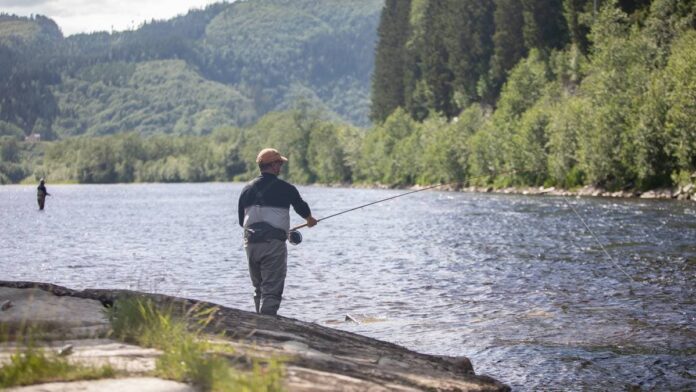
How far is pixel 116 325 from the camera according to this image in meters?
9.23

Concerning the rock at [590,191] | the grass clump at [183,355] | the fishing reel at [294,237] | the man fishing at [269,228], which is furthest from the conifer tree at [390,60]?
the grass clump at [183,355]

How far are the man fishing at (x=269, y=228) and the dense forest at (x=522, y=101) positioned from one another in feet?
21.4

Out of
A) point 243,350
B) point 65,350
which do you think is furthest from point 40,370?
point 243,350

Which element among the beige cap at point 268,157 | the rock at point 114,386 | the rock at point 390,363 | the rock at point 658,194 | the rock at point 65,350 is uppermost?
the beige cap at point 268,157

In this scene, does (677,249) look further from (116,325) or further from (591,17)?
(591,17)

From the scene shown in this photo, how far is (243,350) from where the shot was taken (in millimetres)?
8938

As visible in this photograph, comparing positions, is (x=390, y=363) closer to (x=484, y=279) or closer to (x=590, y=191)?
(x=484, y=279)

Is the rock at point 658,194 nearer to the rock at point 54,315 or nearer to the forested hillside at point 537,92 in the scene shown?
the forested hillside at point 537,92

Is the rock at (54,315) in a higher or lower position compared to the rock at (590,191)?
higher

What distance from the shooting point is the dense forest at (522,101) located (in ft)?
194

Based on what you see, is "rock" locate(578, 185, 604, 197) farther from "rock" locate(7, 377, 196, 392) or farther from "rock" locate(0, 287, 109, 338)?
"rock" locate(7, 377, 196, 392)

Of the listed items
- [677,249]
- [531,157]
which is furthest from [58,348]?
[531,157]

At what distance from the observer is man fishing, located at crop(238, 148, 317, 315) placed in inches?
535

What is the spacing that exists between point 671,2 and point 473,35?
5231cm
